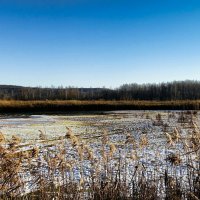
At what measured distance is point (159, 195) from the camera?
6.35m

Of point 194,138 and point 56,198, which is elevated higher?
point 194,138

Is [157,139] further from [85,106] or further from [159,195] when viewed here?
[85,106]

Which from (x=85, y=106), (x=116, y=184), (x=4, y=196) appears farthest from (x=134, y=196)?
(x=85, y=106)

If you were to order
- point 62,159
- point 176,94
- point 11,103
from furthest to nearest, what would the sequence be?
point 176,94, point 11,103, point 62,159

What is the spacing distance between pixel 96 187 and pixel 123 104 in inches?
1905

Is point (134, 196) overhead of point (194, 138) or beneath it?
beneath

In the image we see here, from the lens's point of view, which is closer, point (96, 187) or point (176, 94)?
point (96, 187)

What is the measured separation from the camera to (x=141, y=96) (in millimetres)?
117562

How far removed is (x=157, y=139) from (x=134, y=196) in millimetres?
10654

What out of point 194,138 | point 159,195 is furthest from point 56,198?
point 194,138

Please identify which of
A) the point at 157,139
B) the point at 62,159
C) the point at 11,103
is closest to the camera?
the point at 62,159

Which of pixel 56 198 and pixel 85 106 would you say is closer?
pixel 56 198

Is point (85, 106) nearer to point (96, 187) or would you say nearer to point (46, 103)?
point (46, 103)

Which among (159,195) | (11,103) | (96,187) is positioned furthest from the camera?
(11,103)
